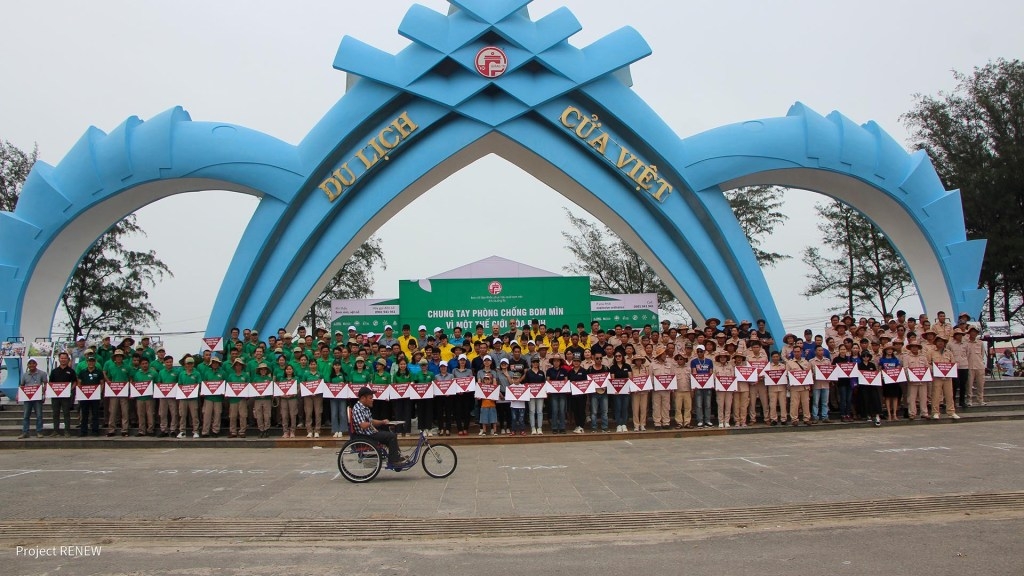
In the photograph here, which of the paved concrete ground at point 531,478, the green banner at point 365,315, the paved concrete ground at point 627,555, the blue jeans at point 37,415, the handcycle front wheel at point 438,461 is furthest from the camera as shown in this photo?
the green banner at point 365,315

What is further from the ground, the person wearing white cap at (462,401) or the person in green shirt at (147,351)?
the person in green shirt at (147,351)

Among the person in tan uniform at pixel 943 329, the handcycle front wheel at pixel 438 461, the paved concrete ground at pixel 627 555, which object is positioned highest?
the person in tan uniform at pixel 943 329

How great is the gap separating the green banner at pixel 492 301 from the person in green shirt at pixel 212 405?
698cm

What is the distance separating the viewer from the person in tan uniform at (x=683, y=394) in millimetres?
13375

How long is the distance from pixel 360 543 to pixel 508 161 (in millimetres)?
14351

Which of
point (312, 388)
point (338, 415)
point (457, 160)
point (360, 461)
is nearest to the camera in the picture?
point (360, 461)

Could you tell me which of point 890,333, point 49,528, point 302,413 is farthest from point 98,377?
point 890,333

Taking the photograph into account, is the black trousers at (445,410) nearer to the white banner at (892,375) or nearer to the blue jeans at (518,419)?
the blue jeans at (518,419)

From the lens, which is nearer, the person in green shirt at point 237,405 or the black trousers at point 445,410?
the person in green shirt at point 237,405

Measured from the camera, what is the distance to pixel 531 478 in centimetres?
941

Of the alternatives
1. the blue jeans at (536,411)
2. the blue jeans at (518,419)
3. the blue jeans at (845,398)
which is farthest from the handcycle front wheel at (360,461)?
the blue jeans at (845,398)

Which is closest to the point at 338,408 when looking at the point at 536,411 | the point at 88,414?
the point at 536,411

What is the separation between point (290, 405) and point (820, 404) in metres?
9.31

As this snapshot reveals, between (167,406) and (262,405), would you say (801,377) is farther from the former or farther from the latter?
(167,406)
